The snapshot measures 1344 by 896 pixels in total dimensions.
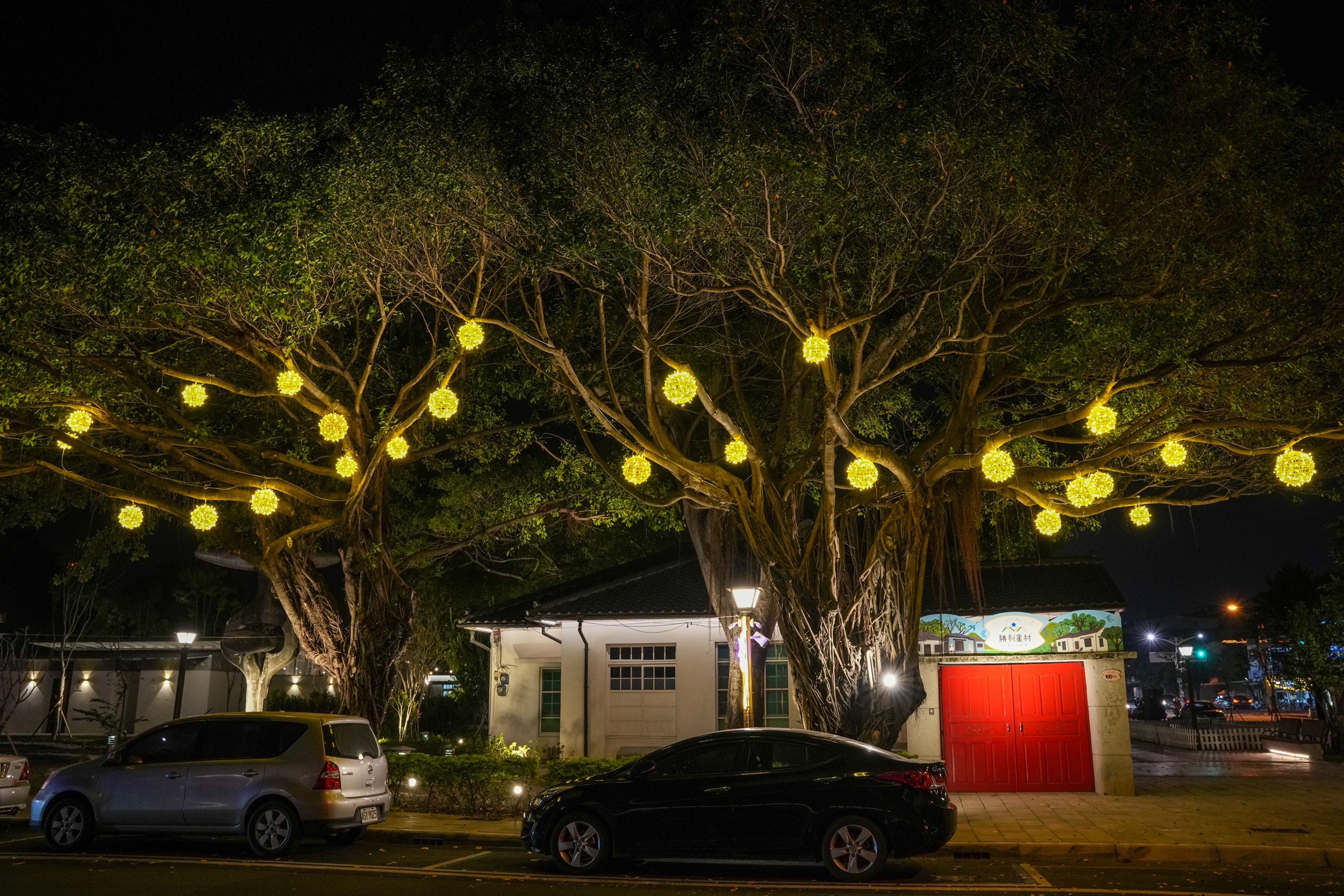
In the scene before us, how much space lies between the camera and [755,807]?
9.66m

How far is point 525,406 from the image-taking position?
2091cm

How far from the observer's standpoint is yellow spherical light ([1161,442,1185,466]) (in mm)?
11570

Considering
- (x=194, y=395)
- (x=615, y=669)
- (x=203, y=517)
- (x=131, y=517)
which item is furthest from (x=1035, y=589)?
(x=131, y=517)

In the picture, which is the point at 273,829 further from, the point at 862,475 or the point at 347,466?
the point at 862,475

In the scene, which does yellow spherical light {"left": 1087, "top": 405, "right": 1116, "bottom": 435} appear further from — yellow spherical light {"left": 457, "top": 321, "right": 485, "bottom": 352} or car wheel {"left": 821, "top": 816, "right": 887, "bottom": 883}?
yellow spherical light {"left": 457, "top": 321, "right": 485, "bottom": 352}

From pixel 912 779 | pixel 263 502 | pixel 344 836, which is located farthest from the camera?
pixel 263 502

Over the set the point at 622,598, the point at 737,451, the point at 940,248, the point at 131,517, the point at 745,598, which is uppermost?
the point at 940,248

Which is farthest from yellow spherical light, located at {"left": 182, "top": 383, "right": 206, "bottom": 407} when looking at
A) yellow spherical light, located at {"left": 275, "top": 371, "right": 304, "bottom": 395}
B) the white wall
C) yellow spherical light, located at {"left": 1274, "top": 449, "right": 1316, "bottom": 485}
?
yellow spherical light, located at {"left": 1274, "top": 449, "right": 1316, "bottom": 485}

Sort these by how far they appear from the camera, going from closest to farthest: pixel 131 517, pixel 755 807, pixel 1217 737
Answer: pixel 755 807
pixel 131 517
pixel 1217 737

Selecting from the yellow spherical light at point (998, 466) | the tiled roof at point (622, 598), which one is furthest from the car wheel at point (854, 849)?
the tiled roof at point (622, 598)

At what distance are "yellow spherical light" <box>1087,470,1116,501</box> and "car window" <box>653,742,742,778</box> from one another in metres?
5.59

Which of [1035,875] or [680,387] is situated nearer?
[1035,875]

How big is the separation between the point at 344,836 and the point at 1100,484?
994 cm

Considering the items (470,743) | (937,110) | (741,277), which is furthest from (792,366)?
(470,743)
